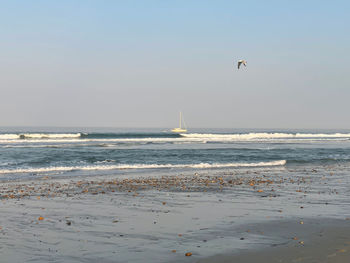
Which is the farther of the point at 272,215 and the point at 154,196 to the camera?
the point at 154,196

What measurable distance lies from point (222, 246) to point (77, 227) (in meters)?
3.21

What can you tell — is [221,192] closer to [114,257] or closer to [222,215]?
[222,215]

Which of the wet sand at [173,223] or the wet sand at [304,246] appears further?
the wet sand at [173,223]

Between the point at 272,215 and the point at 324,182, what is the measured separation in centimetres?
772

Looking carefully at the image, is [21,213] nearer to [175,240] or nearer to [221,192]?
[175,240]

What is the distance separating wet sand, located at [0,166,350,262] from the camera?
6.68 metres

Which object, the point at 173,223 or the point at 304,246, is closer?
the point at 304,246

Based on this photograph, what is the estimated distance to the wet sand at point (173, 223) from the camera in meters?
6.68

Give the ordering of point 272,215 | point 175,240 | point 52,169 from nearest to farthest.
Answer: point 175,240
point 272,215
point 52,169

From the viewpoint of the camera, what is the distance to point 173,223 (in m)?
8.91

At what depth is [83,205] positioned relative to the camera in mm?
11164

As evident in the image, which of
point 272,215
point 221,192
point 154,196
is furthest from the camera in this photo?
point 221,192

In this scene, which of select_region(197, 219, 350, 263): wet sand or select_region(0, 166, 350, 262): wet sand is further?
select_region(0, 166, 350, 262): wet sand

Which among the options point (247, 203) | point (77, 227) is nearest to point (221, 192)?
point (247, 203)
